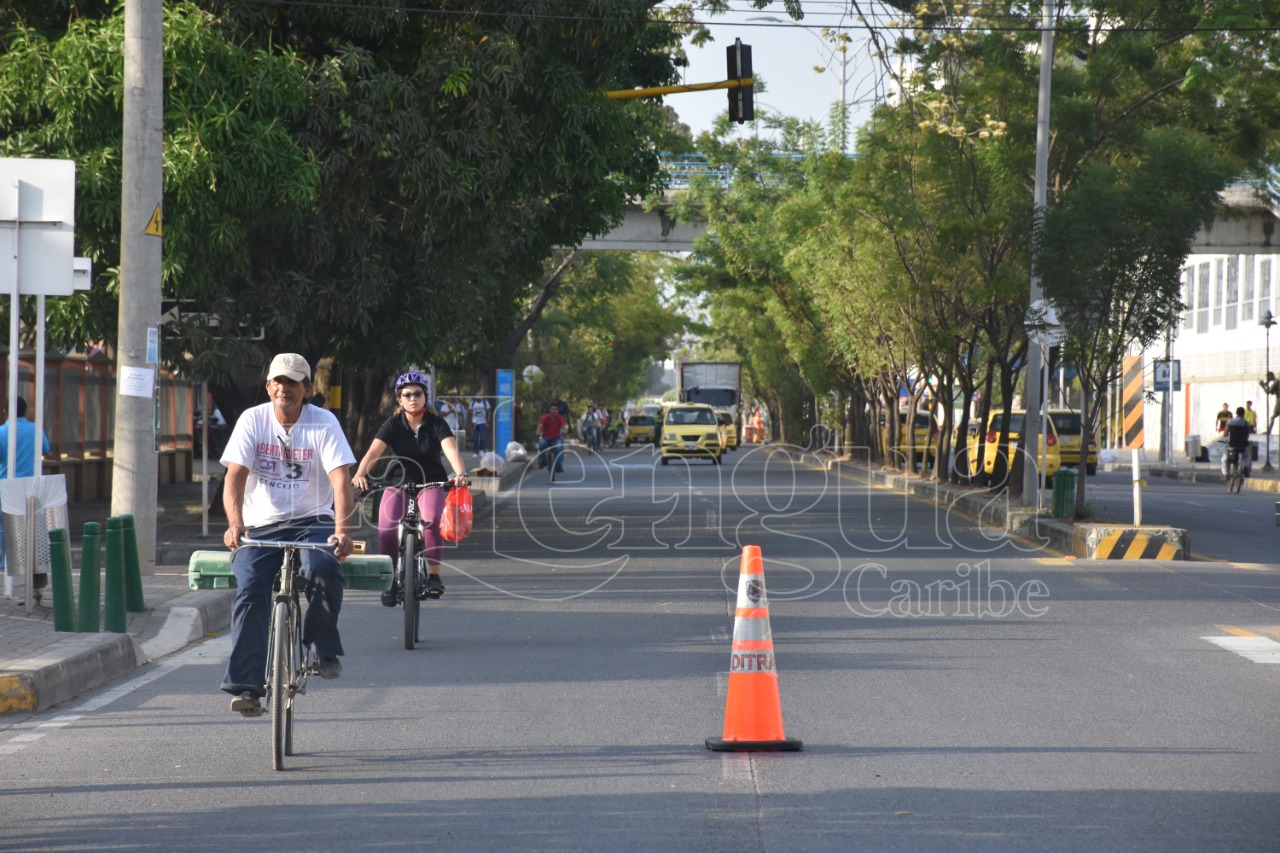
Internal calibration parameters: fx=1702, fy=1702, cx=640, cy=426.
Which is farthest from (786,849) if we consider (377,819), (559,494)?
(559,494)

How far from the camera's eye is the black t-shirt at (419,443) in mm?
12312

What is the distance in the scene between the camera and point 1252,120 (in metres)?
28.4

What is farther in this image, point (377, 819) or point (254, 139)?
point (254, 139)

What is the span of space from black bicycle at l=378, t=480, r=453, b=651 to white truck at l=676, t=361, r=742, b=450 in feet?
195

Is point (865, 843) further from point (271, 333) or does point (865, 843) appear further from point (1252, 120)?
point (1252, 120)

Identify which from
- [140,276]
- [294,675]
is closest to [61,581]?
[294,675]

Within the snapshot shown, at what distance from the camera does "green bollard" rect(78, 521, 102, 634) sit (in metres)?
11.3

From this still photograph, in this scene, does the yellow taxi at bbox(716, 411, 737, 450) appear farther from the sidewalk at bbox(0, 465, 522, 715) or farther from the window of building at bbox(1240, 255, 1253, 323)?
the sidewalk at bbox(0, 465, 522, 715)

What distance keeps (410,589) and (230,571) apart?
318cm

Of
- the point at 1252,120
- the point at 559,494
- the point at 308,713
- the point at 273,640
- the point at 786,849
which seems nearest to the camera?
the point at 786,849

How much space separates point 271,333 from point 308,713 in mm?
12244

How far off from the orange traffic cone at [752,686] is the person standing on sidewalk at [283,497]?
6.10 ft

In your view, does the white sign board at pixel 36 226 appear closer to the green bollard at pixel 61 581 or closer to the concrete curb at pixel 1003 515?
the green bollard at pixel 61 581

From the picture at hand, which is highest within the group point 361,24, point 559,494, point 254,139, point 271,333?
point 361,24
